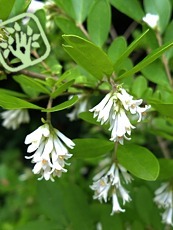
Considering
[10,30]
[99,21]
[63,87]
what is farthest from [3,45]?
[99,21]

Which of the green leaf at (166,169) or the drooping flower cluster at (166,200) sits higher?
the green leaf at (166,169)

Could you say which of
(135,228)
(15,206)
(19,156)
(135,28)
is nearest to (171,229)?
(135,228)

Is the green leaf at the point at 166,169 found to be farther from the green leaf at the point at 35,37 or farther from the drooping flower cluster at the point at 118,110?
the green leaf at the point at 35,37

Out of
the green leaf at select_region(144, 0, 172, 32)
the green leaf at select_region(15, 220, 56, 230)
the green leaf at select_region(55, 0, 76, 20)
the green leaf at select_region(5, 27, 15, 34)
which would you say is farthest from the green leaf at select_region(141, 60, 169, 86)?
the green leaf at select_region(15, 220, 56, 230)

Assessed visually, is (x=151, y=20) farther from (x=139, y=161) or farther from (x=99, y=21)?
(x=139, y=161)

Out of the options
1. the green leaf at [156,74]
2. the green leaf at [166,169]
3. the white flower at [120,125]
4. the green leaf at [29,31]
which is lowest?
the green leaf at [166,169]

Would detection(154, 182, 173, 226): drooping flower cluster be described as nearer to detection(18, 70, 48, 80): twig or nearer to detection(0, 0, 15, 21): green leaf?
detection(18, 70, 48, 80): twig

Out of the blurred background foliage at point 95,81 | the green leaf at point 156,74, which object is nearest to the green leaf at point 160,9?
the blurred background foliage at point 95,81

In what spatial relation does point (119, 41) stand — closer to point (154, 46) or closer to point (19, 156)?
point (154, 46)
